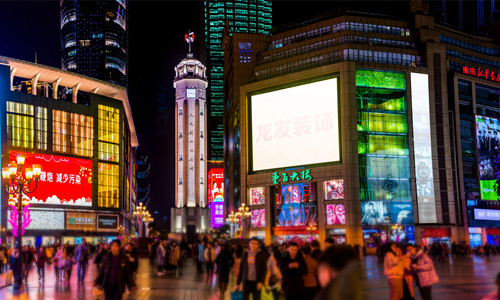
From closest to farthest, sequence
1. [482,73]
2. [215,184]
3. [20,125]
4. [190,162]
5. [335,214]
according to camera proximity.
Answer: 1. [335,214]
2. [20,125]
3. [482,73]
4. [190,162]
5. [215,184]

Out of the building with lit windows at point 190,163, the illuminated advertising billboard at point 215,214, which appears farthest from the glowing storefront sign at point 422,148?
the illuminated advertising billboard at point 215,214

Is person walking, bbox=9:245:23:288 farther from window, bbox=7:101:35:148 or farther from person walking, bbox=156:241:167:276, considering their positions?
window, bbox=7:101:35:148

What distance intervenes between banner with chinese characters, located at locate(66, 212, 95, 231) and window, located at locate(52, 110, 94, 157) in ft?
30.3

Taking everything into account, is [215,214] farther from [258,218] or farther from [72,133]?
[258,218]

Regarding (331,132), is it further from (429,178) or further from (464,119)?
(464,119)

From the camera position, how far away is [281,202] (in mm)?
81375

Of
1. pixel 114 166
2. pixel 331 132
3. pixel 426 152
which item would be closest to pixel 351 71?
pixel 331 132

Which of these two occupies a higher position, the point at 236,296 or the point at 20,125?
the point at 20,125

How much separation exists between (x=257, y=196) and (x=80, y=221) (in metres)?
28.0

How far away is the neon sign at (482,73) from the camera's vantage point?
277 feet

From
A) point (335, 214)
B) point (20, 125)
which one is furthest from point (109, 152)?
point (335, 214)

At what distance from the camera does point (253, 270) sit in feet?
41.7

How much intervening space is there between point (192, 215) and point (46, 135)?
138ft

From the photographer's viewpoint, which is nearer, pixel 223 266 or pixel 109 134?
pixel 223 266
